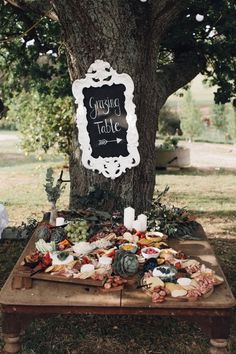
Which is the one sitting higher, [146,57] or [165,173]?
[146,57]

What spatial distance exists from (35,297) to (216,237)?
542cm

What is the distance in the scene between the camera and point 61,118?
14.8 metres

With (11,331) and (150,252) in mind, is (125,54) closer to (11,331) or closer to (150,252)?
(150,252)

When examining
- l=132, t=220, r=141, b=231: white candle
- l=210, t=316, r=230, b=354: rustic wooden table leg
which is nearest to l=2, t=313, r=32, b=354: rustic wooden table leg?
l=210, t=316, r=230, b=354: rustic wooden table leg

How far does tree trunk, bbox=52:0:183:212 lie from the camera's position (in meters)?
5.35

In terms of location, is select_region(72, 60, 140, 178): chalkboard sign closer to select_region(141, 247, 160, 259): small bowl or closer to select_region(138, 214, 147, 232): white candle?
select_region(138, 214, 147, 232): white candle

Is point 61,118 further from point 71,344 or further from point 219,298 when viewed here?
point 219,298

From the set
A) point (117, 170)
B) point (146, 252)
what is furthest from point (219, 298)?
point (117, 170)

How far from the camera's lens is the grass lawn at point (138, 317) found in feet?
14.7

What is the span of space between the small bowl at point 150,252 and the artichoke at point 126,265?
28 centimetres

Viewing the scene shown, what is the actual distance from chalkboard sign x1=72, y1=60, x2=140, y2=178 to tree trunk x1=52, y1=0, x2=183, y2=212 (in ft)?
0.39

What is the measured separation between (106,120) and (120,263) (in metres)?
2.24

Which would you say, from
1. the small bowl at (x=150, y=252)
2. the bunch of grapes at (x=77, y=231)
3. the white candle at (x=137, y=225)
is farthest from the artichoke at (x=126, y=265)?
the white candle at (x=137, y=225)

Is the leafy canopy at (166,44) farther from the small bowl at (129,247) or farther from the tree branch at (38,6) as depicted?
the small bowl at (129,247)
